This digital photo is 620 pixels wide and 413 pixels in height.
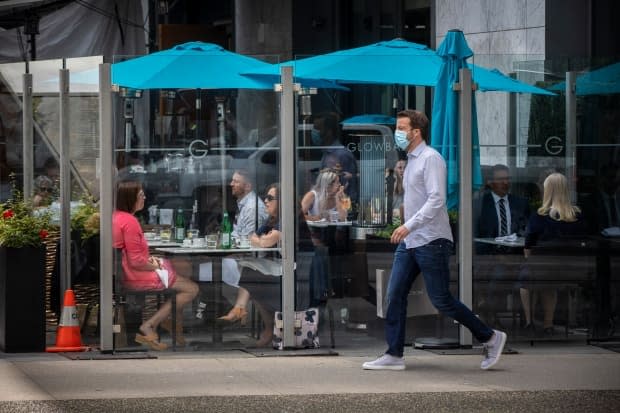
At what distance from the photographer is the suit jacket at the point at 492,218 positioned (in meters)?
11.7

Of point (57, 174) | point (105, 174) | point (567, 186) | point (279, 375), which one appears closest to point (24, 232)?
point (105, 174)

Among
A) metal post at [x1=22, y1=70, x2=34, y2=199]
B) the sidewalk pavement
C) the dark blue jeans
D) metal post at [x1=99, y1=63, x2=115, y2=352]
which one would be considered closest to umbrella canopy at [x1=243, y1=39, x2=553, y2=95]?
metal post at [x1=99, y1=63, x2=115, y2=352]

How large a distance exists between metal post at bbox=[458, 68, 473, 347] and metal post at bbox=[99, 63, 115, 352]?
3.06 metres

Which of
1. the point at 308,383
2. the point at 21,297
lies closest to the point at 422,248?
the point at 308,383

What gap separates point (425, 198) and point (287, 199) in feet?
5.21

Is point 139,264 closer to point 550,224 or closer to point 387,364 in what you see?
point 387,364

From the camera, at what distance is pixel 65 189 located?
11844mm

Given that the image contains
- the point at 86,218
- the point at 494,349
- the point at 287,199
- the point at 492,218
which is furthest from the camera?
the point at 86,218

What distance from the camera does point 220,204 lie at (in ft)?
37.3

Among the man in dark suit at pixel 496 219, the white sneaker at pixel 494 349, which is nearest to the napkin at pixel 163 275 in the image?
the man in dark suit at pixel 496 219

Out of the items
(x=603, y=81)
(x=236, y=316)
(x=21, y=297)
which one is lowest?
(x=236, y=316)

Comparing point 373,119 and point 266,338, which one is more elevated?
point 373,119

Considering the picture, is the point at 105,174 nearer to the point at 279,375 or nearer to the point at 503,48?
the point at 279,375

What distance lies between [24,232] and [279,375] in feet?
8.93
